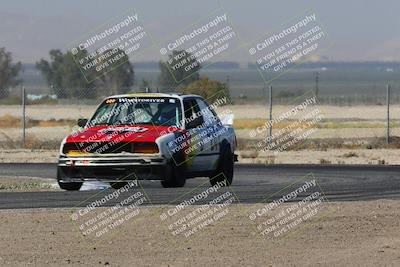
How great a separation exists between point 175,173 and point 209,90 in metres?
27.4

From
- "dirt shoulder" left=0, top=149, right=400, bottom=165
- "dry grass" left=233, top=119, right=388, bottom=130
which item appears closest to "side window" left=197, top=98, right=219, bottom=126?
"dirt shoulder" left=0, top=149, right=400, bottom=165

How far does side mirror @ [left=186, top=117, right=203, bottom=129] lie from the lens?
75.8 ft

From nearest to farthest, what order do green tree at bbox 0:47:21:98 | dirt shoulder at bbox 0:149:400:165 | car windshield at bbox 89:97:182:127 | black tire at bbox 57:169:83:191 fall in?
black tire at bbox 57:169:83:191 < car windshield at bbox 89:97:182:127 < dirt shoulder at bbox 0:149:400:165 < green tree at bbox 0:47:21:98

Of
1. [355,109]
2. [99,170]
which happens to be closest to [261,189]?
[99,170]

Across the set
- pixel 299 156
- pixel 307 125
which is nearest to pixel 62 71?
pixel 307 125

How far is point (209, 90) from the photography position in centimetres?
4984

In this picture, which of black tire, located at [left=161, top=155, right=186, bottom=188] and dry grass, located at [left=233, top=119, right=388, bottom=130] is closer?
black tire, located at [left=161, top=155, right=186, bottom=188]

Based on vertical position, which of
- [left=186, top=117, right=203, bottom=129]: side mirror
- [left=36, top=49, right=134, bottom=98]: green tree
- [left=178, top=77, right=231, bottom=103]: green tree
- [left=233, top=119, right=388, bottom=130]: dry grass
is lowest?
[left=36, top=49, right=134, bottom=98]: green tree

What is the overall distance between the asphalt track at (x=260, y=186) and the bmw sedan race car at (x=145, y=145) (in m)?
0.32

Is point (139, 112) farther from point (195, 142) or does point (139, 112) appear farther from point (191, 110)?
point (195, 142)

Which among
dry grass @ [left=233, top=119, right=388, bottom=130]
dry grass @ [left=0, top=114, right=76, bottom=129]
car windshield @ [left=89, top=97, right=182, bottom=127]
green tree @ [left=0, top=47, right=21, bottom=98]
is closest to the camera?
car windshield @ [left=89, top=97, right=182, bottom=127]

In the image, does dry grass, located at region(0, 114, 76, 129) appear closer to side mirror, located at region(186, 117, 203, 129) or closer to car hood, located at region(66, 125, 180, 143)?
side mirror, located at region(186, 117, 203, 129)

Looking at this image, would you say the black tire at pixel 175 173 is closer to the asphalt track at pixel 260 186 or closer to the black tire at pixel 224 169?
the asphalt track at pixel 260 186

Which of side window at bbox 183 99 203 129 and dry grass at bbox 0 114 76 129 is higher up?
side window at bbox 183 99 203 129
